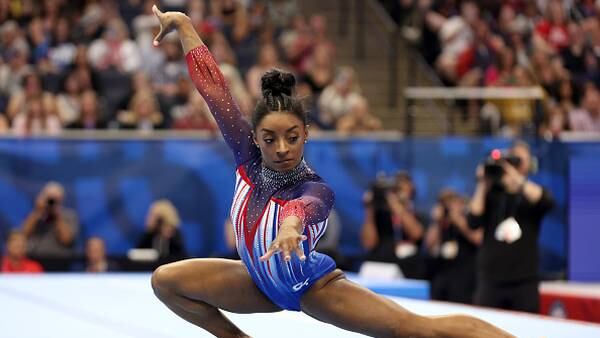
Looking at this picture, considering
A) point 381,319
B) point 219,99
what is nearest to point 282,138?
point 219,99

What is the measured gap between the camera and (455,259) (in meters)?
8.02

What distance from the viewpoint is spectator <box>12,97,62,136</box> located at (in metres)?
9.89

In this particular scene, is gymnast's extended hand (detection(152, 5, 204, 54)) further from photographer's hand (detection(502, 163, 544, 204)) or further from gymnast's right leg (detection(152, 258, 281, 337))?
photographer's hand (detection(502, 163, 544, 204))

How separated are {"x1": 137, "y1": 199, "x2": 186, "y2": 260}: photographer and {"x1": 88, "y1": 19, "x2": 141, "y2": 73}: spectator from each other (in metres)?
2.27

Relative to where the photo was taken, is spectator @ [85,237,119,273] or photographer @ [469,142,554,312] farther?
spectator @ [85,237,119,273]

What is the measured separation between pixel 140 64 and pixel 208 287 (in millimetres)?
7360

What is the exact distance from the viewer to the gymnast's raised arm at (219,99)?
13.3ft

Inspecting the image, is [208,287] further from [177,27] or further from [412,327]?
[177,27]

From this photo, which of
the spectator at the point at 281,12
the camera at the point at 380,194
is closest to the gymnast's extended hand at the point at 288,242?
the camera at the point at 380,194

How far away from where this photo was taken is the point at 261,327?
18.0 feet

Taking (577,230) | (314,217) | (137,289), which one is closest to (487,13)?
(577,230)

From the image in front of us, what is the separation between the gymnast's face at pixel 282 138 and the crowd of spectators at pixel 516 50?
280 inches

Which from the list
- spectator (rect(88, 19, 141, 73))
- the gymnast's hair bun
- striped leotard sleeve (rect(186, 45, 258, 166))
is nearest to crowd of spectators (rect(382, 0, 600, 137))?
spectator (rect(88, 19, 141, 73))

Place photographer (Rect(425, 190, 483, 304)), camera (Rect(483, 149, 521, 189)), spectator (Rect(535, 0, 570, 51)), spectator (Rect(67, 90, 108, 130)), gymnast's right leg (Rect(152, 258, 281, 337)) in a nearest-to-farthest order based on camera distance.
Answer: gymnast's right leg (Rect(152, 258, 281, 337))
camera (Rect(483, 149, 521, 189))
photographer (Rect(425, 190, 483, 304))
spectator (Rect(67, 90, 108, 130))
spectator (Rect(535, 0, 570, 51))
